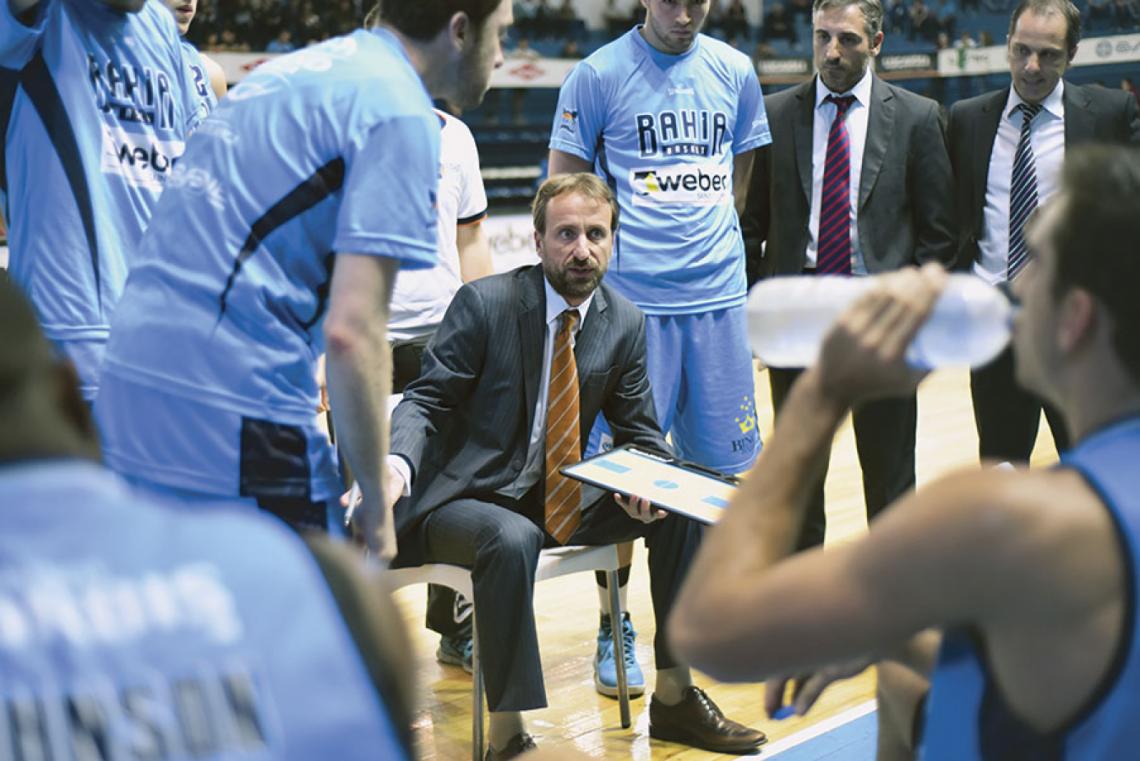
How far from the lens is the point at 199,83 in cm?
329

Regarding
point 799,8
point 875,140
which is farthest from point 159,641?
point 799,8

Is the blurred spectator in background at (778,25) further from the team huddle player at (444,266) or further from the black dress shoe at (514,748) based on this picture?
the black dress shoe at (514,748)

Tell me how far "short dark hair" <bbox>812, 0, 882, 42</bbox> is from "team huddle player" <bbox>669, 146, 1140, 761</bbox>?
3.55 metres

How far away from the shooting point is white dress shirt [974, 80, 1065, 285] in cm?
505

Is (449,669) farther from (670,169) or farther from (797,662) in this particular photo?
(797,662)

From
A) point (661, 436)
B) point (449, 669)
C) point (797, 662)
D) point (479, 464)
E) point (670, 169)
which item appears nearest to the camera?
point (797, 662)

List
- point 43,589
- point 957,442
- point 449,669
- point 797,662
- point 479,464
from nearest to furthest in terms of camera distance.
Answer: point 43,589, point 797,662, point 479,464, point 449,669, point 957,442

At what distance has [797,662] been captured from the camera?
1479mm

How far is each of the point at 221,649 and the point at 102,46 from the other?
6.73ft

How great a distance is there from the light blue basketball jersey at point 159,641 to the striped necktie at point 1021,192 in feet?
14.3

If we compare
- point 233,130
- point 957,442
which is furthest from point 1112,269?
point 957,442

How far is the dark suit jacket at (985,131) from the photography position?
199 inches

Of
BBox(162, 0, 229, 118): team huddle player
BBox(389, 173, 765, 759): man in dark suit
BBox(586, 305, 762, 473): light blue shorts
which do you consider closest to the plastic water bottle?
BBox(162, 0, 229, 118): team huddle player

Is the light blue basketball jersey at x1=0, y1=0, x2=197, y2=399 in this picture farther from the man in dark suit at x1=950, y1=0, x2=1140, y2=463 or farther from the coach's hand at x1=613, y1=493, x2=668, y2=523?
the man in dark suit at x1=950, y1=0, x2=1140, y2=463
